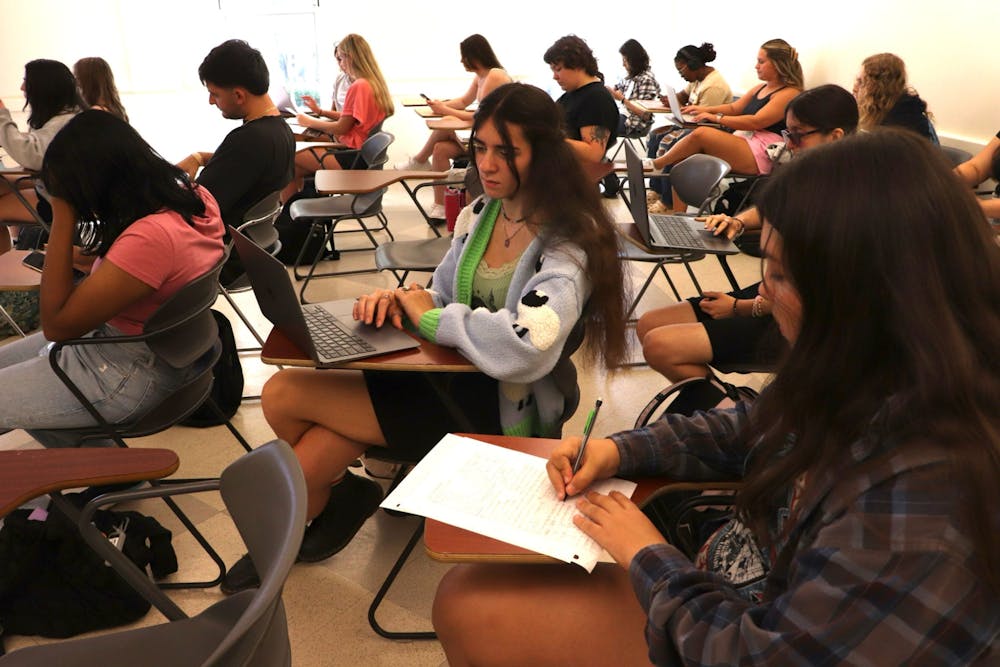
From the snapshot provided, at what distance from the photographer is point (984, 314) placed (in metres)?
0.79

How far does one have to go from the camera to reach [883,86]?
4.10 m

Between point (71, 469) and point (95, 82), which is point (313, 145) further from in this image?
point (71, 469)

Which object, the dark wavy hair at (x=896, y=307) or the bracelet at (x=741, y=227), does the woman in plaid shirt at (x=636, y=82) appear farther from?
the dark wavy hair at (x=896, y=307)

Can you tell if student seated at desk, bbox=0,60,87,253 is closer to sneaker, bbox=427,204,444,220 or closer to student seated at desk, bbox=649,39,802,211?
sneaker, bbox=427,204,444,220

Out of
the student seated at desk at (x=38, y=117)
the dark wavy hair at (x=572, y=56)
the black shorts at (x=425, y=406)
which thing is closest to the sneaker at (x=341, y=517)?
the black shorts at (x=425, y=406)

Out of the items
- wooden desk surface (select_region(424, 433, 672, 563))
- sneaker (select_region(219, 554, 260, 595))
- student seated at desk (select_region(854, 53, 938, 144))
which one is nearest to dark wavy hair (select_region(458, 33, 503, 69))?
student seated at desk (select_region(854, 53, 938, 144))

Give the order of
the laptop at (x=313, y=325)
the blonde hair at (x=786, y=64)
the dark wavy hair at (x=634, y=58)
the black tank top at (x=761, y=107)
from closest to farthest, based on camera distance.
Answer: the laptop at (x=313, y=325) < the black tank top at (x=761, y=107) < the blonde hair at (x=786, y=64) < the dark wavy hair at (x=634, y=58)

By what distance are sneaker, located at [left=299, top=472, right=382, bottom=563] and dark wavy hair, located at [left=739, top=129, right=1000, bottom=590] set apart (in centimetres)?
151

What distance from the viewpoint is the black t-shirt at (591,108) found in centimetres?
434

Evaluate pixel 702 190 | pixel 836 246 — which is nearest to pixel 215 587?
pixel 836 246

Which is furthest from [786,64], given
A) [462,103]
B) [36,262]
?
[36,262]

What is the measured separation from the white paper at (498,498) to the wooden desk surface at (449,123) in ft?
13.0

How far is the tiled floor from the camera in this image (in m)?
1.82

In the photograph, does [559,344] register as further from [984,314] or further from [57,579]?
[57,579]
